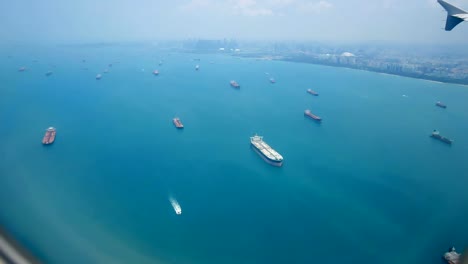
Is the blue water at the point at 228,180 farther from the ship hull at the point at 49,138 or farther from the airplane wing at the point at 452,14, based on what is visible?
the airplane wing at the point at 452,14

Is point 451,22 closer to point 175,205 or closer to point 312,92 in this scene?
point 175,205

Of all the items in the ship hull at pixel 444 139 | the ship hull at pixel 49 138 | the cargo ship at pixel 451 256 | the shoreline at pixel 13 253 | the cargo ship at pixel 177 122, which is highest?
the shoreline at pixel 13 253

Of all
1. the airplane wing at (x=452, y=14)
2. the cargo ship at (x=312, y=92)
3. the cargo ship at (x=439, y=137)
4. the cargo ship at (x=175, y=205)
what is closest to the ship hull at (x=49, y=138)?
the cargo ship at (x=175, y=205)

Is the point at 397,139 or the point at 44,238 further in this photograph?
the point at 397,139

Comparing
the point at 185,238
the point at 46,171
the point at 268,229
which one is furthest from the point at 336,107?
the point at 46,171

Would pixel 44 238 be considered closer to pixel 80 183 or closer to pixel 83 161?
pixel 80 183

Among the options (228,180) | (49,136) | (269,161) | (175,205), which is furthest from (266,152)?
(49,136)

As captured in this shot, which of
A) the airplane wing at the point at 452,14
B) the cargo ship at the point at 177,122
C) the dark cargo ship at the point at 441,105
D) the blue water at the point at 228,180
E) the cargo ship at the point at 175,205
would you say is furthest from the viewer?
the dark cargo ship at the point at 441,105
